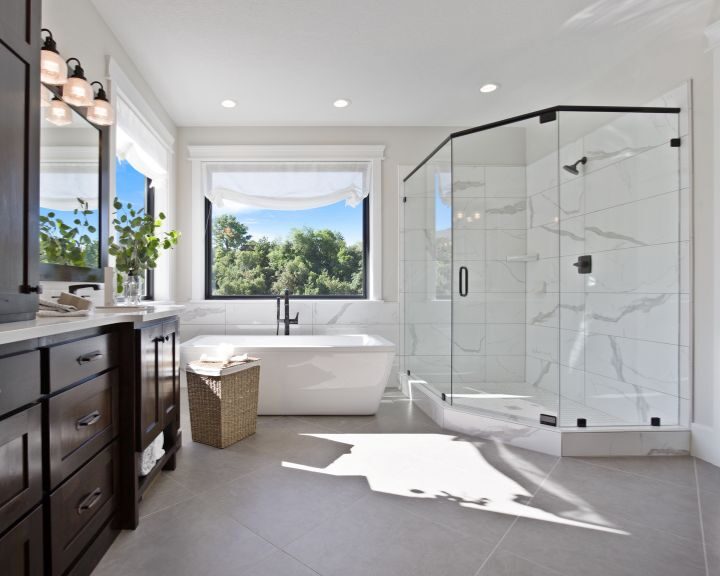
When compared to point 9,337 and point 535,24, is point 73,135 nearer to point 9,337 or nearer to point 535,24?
point 9,337

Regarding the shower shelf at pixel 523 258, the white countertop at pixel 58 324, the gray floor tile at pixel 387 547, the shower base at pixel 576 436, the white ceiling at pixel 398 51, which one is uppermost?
the white ceiling at pixel 398 51

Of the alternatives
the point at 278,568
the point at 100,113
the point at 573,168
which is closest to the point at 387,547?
the point at 278,568

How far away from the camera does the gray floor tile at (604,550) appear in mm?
1430

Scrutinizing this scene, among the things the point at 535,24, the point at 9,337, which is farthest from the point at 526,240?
the point at 9,337

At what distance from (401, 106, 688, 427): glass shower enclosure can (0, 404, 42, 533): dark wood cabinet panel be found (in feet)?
7.85

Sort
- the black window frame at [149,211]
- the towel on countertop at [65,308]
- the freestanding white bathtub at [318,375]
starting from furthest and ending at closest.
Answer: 1. the black window frame at [149,211]
2. the freestanding white bathtub at [318,375]
3. the towel on countertop at [65,308]

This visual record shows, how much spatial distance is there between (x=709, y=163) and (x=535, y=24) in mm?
1278

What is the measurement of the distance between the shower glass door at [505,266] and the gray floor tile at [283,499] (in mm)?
1489

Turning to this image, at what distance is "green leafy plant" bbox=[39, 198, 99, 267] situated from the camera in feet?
5.89

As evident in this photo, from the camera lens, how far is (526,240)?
12.0 feet

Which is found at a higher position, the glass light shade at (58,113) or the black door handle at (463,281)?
the glass light shade at (58,113)

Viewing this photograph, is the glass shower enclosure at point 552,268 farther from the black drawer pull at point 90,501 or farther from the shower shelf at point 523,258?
the black drawer pull at point 90,501

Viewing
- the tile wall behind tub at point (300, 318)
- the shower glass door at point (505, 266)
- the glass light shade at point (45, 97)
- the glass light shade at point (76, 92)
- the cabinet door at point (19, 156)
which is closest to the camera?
the cabinet door at point (19, 156)

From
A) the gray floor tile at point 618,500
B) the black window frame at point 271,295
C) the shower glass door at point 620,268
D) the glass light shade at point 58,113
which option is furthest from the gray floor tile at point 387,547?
the black window frame at point 271,295
